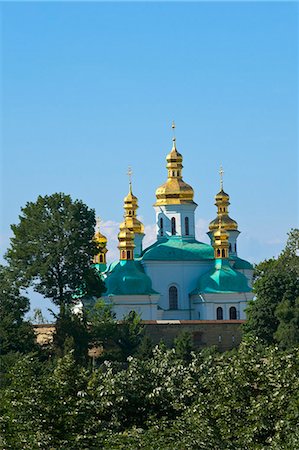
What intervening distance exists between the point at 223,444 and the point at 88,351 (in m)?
23.0

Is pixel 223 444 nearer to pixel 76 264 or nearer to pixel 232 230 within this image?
pixel 76 264

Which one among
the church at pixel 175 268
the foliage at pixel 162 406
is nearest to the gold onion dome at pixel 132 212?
the church at pixel 175 268

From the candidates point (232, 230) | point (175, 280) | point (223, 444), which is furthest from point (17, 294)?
point (223, 444)

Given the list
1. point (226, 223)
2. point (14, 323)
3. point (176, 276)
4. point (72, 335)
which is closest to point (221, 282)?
point (176, 276)

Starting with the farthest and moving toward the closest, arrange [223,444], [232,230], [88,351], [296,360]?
[232,230], [88,351], [296,360], [223,444]

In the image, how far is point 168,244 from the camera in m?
61.5

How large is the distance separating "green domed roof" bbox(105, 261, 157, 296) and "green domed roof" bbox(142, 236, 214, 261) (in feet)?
5.22

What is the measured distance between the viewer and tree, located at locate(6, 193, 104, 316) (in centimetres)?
4709

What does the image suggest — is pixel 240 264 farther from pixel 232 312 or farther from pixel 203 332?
pixel 203 332

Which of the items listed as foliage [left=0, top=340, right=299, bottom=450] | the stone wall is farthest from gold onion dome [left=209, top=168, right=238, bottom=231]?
foliage [left=0, top=340, right=299, bottom=450]

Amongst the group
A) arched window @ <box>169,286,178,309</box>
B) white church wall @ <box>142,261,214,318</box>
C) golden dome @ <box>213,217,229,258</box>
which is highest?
golden dome @ <box>213,217,229,258</box>

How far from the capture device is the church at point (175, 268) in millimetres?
58625

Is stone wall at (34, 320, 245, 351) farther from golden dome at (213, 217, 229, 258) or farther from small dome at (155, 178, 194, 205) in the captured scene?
small dome at (155, 178, 194, 205)

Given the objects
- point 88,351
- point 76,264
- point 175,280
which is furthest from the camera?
point 175,280
